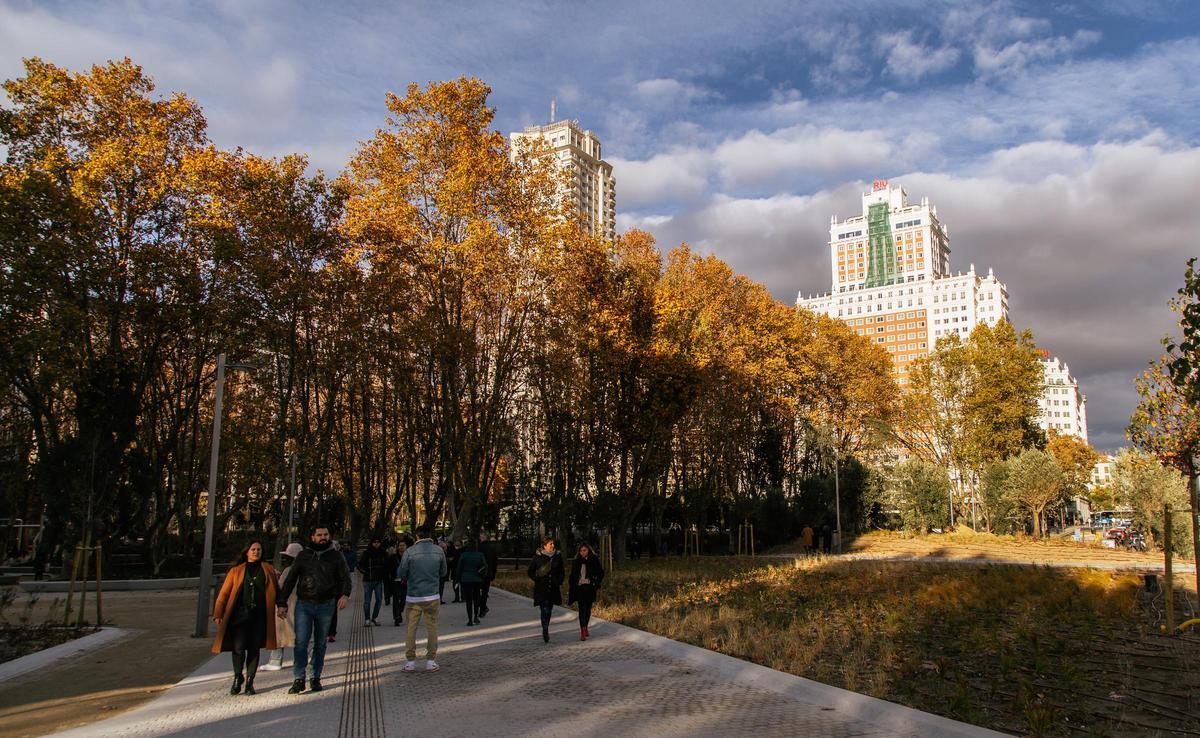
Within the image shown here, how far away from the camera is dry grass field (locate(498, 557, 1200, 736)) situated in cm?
775

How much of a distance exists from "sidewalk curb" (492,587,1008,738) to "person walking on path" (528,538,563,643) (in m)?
1.87

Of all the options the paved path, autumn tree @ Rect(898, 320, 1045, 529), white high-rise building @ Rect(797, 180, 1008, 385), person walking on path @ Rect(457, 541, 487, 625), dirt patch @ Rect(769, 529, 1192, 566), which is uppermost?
white high-rise building @ Rect(797, 180, 1008, 385)

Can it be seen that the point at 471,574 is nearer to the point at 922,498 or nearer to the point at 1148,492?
the point at 1148,492

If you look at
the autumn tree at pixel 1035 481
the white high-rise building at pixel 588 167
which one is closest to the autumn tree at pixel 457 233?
the autumn tree at pixel 1035 481

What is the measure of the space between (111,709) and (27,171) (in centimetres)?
2203

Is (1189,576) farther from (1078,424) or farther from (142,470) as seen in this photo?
(1078,424)

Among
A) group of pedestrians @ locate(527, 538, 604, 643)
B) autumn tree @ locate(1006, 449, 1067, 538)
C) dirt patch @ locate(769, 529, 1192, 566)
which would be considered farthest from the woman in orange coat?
autumn tree @ locate(1006, 449, 1067, 538)

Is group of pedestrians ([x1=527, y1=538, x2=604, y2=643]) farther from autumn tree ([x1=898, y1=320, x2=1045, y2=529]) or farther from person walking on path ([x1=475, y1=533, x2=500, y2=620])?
autumn tree ([x1=898, y1=320, x2=1045, y2=529])

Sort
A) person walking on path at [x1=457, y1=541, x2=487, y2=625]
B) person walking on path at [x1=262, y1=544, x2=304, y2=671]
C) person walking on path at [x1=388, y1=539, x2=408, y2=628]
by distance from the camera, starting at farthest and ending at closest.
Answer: person walking on path at [x1=388, y1=539, x2=408, y2=628], person walking on path at [x1=457, y1=541, x2=487, y2=625], person walking on path at [x1=262, y1=544, x2=304, y2=671]

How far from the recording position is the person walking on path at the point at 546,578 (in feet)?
42.4

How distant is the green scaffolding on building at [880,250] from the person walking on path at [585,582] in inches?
6782

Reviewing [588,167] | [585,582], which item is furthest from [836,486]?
[588,167]

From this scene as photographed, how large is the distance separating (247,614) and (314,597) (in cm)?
89

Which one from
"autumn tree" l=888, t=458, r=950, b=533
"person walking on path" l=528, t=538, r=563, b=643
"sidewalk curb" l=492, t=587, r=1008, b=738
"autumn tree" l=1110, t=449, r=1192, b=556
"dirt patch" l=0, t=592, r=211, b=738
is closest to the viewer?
"sidewalk curb" l=492, t=587, r=1008, b=738
